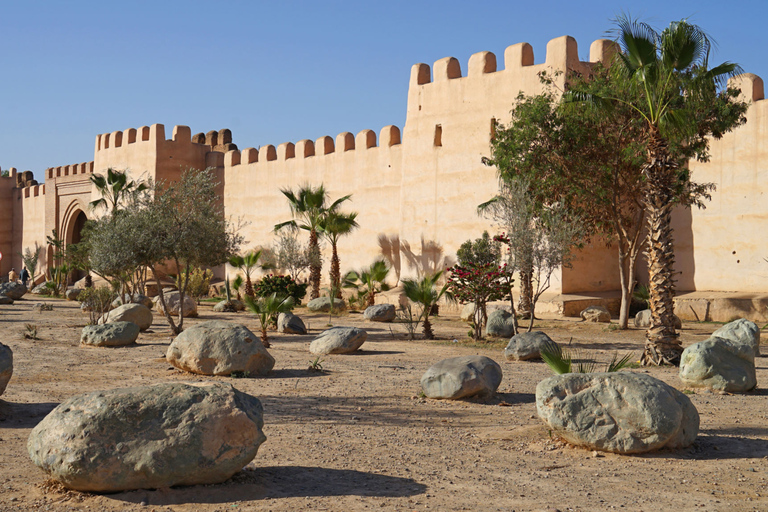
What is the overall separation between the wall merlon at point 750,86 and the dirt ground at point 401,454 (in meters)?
8.30

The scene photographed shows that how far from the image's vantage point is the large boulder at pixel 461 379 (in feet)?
25.1

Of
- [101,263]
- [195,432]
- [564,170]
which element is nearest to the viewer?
[195,432]

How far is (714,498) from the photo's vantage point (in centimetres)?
446

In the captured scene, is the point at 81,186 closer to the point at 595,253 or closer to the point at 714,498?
the point at 595,253

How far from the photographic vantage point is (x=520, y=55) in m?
18.8

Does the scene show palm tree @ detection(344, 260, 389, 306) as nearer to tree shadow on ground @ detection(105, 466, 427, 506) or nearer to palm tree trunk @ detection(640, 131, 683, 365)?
palm tree trunk @ detection(640, 131, 683, 365)

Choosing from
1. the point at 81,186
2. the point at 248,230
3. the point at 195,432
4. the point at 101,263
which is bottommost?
the point at 195,432

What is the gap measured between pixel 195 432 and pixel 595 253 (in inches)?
622

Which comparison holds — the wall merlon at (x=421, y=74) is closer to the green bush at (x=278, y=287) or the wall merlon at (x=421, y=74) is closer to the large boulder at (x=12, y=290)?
the green bush at (x=278, y=287)

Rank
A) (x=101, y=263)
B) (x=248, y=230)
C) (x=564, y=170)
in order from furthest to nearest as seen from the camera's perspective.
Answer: (x=248, y=230) → (x=564, y=170) → (x=101, y=263)

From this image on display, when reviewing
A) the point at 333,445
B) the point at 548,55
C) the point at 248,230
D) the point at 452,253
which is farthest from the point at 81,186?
the point at 333,445

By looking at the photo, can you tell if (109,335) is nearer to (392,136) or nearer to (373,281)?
(373,281)

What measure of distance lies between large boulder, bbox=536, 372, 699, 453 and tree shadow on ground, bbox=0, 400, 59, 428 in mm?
4373

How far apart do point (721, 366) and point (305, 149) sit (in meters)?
19.3
